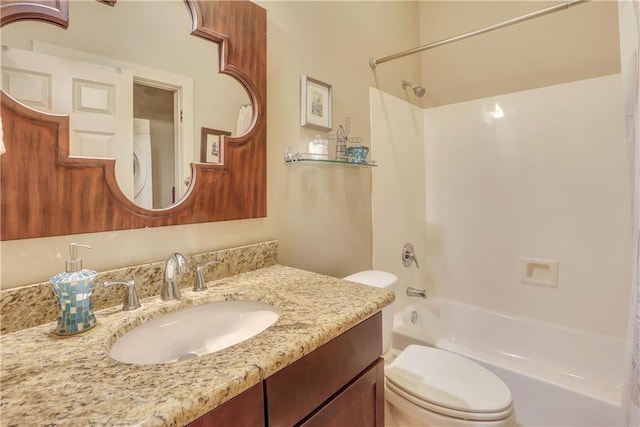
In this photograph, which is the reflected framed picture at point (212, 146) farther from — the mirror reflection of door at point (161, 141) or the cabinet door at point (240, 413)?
the cabinet door at point (240, 413)

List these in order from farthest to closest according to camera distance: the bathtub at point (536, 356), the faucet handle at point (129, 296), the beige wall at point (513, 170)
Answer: the beige wall at point (513, 170)
the bathtub at point (536, 356)
the faucet handle at point (129, 296)

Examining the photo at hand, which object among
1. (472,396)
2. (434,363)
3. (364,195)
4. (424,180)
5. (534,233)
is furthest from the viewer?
(424,180)

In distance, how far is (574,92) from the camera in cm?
177

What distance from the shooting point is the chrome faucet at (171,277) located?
841 mm

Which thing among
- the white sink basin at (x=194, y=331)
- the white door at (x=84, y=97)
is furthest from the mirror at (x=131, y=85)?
the white sink basin at (x=194, y=331)

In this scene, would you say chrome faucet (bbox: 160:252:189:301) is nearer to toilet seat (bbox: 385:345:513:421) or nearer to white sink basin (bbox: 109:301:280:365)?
white sink basin (bbox: 109:301:280:365)

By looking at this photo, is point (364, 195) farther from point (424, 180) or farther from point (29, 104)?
→ point (29, 104)

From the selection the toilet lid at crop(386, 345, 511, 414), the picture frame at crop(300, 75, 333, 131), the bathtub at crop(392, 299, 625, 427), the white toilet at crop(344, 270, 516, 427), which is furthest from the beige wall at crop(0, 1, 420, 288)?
the bathtub at crop(392, 299, 625, 427)

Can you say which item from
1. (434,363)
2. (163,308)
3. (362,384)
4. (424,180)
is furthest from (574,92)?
(163,308)

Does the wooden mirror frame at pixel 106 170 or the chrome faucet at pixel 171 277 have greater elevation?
the wooden mirror frame at pixel 106 170

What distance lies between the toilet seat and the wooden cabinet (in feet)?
1.07

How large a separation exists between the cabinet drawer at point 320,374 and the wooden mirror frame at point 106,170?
592 mm

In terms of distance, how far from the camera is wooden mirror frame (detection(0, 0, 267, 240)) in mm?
693

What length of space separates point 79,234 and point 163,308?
28cm
